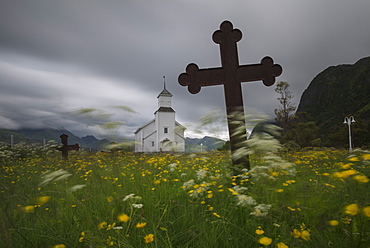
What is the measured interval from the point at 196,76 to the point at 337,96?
82600 millimetres

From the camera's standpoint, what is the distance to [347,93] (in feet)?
224

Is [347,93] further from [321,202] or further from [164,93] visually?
[321,202]

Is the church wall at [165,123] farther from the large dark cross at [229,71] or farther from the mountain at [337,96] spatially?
the large dark cross at [229,71]

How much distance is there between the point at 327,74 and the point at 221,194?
10479 centimetres

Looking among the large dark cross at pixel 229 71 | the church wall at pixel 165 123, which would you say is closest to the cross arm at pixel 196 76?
the large dark cross at pixel 229 71

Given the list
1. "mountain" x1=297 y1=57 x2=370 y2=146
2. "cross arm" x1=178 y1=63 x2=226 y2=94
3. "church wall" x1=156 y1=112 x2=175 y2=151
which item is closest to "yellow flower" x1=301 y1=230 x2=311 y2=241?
"cross arm" x1=178 y1=63 x2=226 y2=94

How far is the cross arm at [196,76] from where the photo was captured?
3.71 metres

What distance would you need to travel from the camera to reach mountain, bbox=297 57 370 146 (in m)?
54.5

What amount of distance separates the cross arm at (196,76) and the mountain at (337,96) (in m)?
45.5

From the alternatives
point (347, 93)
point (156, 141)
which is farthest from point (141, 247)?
point (347, 93)

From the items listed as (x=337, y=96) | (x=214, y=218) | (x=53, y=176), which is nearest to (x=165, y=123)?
(x=214, y=218)

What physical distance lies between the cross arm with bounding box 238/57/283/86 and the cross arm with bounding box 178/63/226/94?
1.31 feet

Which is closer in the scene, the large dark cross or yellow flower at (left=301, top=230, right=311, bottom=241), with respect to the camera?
yellow flower at (left=301, top=230, right=311, bottom=241)

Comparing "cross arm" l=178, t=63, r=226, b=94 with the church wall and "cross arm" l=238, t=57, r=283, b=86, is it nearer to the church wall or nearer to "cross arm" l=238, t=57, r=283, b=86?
"cross arm" l=238, t=57, r=283, b=86
